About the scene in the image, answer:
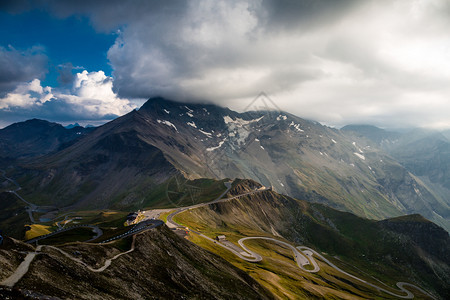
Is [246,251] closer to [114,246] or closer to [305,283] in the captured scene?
[305,283]

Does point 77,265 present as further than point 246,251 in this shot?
No

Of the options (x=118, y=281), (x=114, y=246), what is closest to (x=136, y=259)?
(x=114, y=246)

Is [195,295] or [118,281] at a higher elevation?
[118,281]

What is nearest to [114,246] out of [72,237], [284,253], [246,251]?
[72,237]

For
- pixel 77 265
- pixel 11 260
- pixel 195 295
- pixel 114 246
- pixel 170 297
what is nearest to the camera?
pixel 11 260

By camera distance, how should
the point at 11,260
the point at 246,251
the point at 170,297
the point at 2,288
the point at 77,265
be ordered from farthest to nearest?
1. the point at 246,251
2. the point at 170,297
3. the point at 77,265
4. the point at 11,260
5. the point at 2,288

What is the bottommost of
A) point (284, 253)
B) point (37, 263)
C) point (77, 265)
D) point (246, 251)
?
point (284, 253)

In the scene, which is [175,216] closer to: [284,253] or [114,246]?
[284,253]
